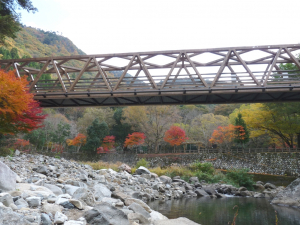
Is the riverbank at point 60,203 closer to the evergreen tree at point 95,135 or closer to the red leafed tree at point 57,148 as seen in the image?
the evergreen tree at point 95,135

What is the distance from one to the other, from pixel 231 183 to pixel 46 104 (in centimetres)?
1394

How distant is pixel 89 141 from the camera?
34469mm

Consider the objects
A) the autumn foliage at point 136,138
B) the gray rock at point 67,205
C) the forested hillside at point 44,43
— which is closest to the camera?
the gray rock at point 67,205

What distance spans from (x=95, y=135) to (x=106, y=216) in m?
31.5

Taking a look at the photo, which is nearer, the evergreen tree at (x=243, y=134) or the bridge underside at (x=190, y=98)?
the bridge underside at (x=190, y=98)

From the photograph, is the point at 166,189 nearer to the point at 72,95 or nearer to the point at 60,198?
the point at 72,95

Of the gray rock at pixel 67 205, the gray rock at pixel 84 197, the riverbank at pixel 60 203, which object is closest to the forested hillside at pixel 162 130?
the riverbank at pixel 60 203

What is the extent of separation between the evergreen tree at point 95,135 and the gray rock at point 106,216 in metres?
30.8

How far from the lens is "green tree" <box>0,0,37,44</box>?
11.8 metres

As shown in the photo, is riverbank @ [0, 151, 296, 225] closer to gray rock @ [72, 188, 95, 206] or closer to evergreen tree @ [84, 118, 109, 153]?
gray rock @ [72, 188, 95, 206]

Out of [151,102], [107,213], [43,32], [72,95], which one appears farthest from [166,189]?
[43,32]

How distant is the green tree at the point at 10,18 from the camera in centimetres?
1177

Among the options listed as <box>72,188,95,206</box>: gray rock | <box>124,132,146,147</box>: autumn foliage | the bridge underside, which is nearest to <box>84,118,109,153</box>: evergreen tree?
<box>124,132,146,147</box>: autumn foliage

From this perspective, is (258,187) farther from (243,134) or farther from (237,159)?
(243,134)
